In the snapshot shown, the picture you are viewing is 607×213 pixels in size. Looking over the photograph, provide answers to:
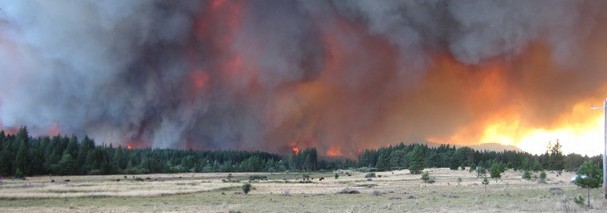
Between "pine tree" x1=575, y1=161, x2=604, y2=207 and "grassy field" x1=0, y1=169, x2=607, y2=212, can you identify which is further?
"pine tree" x1=575, y1=161, x2=604, y2=207

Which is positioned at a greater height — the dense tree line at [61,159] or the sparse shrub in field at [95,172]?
the dense tree line at [61,159]

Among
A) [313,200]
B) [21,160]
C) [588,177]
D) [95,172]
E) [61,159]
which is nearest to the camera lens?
[588,177]

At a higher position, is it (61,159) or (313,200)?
(61,159)

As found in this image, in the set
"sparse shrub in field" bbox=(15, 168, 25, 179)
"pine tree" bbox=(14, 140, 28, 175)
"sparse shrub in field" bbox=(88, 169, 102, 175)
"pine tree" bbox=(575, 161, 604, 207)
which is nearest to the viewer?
"pine tree" bbox=(575, 161, 604, 207)

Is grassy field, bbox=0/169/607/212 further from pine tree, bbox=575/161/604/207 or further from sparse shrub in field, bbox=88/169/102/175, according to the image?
sparse shrub in field, bbox=88/169/102/175

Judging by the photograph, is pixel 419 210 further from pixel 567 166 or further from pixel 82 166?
pixel 567 166

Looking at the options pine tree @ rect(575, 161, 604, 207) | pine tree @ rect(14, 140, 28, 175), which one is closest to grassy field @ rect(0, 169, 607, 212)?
pine tree @ rect(575, 161, 604, 207)

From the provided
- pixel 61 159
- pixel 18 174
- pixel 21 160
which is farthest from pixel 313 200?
pixel 61 159

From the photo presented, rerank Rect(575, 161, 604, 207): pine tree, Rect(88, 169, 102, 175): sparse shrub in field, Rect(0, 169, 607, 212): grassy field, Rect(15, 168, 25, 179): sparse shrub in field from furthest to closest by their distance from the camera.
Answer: Rect(88, 169, 102, 175): sparse shrub in field, Rect(15, 168, 25, 179): sparse shrub in field, Rect(575, 161, 604, 207): pine tree, Rect(0, 169, 607, 212): grassy field

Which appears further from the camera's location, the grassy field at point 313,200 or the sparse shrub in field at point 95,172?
the sparse shrub in field at point 95,172

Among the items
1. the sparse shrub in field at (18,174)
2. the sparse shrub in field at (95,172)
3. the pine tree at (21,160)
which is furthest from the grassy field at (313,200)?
the sparse shrub in field at (95,172)

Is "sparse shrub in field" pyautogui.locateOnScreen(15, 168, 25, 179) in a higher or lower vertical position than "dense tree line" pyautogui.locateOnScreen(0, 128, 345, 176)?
lower

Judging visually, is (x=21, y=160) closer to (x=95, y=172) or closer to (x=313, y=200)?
(x=95, y=172)

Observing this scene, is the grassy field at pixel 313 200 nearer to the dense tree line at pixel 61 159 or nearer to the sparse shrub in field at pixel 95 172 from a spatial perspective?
the dense tree line at pixel 61 159
